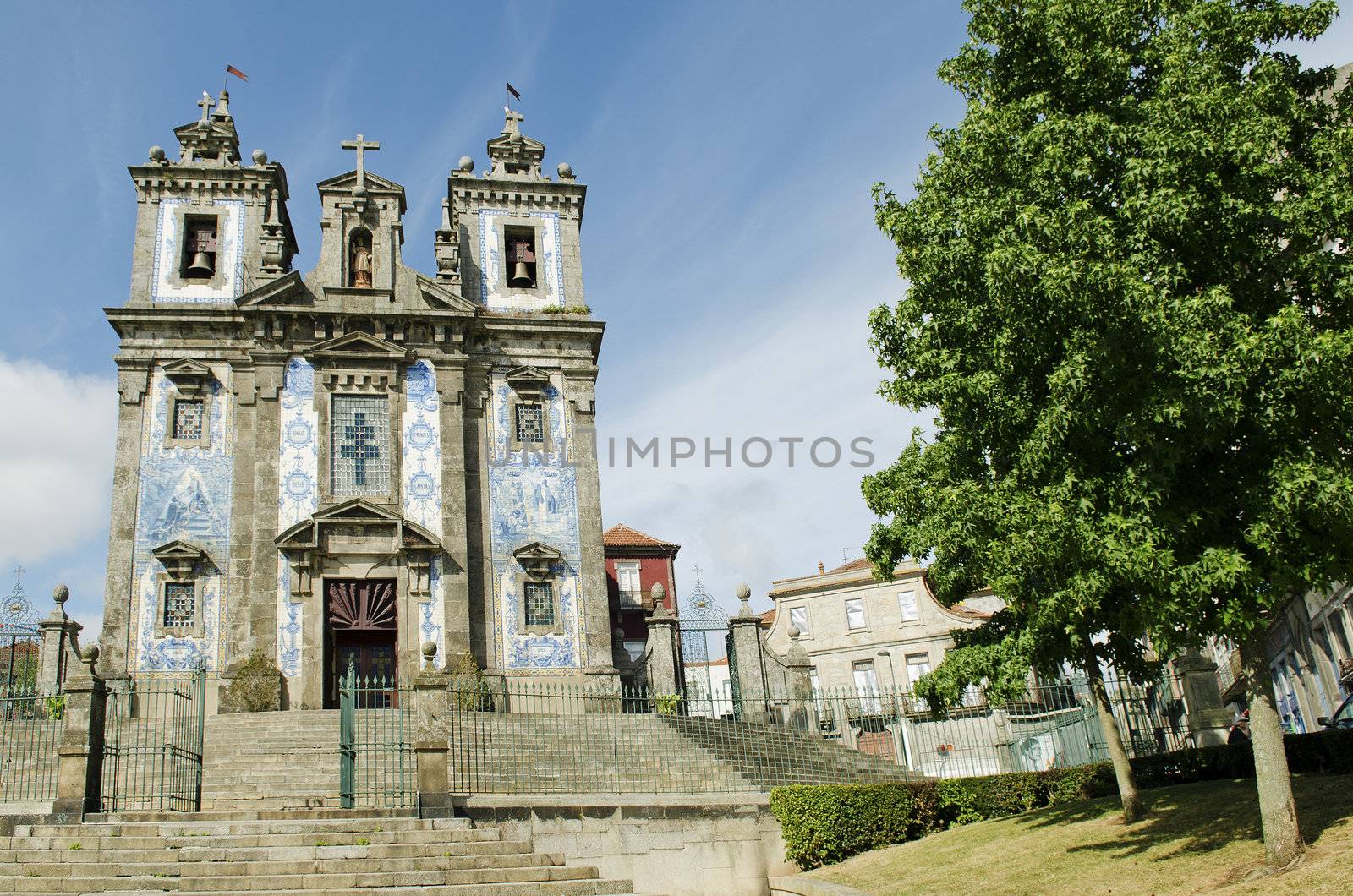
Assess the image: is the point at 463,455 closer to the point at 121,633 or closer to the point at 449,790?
the point at 121,633

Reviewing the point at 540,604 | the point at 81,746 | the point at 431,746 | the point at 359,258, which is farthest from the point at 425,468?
the point at 81,746

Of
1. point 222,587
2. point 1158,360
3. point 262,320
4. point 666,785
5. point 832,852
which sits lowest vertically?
point 832,852

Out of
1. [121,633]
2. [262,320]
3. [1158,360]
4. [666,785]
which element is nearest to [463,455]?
[262,320]

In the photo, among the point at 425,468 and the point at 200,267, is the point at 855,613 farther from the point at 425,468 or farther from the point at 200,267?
the point at 200,267

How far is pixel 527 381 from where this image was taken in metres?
27.4

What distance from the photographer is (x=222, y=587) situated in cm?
2381

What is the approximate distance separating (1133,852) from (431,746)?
886 cm

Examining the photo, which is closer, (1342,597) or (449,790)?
(449,790)

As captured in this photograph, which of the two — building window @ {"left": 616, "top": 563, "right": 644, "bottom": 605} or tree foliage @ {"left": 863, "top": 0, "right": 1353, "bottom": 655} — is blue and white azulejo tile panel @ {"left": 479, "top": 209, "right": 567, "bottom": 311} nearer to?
building window @ {"left": 616, "top": 563, "right": 644, "bottom": 605}

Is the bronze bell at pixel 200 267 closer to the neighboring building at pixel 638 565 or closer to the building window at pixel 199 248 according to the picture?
the building window at pixel 199 248

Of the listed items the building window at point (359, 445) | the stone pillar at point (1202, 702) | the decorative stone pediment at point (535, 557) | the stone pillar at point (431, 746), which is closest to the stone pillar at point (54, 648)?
the building window at point (359, 445)

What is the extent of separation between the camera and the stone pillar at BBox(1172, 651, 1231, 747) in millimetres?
16766

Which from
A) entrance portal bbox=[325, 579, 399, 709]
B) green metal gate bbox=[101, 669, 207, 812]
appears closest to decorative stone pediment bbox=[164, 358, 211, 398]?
entrance portal bbox=[325, 579, 399, 709]

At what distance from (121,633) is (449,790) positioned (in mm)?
11977
